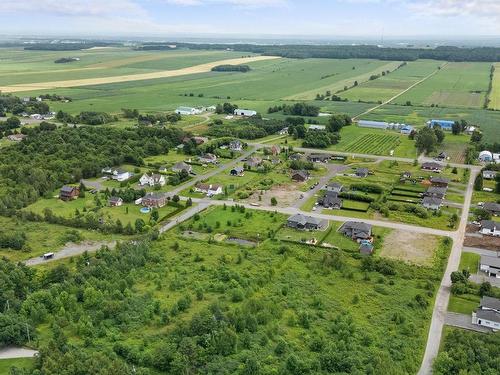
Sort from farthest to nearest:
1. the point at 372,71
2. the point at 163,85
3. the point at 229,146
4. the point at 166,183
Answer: the point at 372,71 → the point at 163,85 → the point at 229,146 → the point at 166,183

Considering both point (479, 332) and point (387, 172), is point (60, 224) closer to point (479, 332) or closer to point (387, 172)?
point (479, 332)

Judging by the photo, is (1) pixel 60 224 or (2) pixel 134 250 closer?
(2) pixel 134 250

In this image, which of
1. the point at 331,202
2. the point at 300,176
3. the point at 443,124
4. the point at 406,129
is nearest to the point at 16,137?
the point at 300,176

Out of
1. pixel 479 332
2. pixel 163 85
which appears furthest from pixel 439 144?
pixel 163 85

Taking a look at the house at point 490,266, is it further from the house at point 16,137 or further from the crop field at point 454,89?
the crop field at point 454,89

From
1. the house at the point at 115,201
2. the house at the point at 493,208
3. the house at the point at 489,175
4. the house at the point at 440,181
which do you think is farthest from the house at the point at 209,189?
the house at the point at 489,175

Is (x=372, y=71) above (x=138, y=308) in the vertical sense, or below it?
above

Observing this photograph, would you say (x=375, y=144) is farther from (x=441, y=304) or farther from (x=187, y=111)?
(x=441, y=304)

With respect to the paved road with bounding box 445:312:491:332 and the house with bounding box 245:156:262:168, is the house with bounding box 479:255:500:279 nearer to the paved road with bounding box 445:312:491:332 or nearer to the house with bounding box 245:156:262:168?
the paved road with bounding box 445:312:491:332
